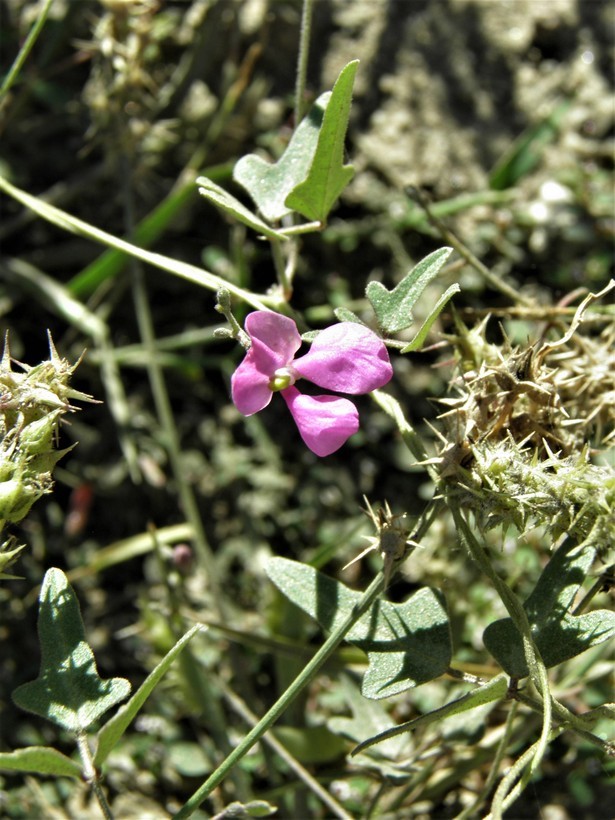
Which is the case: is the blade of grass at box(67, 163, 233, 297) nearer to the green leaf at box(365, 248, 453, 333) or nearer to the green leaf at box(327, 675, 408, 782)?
the green leaf at box(365, 248, 453, 333)

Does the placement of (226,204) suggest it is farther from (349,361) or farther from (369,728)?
(369,728)

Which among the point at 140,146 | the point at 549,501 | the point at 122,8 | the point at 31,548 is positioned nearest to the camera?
the point at 549,501

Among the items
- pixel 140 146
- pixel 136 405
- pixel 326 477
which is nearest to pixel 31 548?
pixel 136 405

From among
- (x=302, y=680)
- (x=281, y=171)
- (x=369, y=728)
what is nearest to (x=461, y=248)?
(x=281, y=171)

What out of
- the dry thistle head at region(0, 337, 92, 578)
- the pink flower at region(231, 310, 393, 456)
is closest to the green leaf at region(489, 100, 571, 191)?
the pink flower at region(231, 310, 393, 456)

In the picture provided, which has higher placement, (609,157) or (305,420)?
(305,420)

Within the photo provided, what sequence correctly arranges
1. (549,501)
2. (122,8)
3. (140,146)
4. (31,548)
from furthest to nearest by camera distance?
(140,146) < (31,548) < (122,8) < (549,501)

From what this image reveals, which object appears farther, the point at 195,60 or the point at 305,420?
the point at 195,60

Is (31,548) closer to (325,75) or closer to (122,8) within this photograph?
(122,8)
